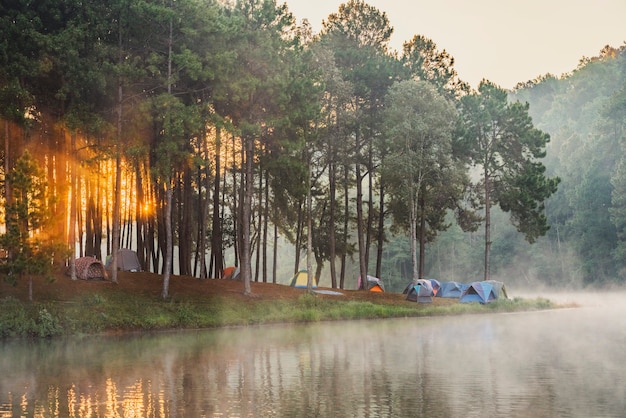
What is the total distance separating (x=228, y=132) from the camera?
46.5 metres

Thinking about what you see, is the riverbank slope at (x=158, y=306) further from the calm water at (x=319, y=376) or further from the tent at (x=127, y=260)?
the tent at (x=127, y=260)

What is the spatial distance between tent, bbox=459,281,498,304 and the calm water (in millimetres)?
27313

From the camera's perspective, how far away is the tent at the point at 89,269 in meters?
44.3

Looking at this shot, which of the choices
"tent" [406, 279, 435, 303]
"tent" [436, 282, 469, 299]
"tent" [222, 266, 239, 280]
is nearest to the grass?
"tent" [406, 279, 435, 303]

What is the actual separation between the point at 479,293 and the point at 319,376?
44.5 m

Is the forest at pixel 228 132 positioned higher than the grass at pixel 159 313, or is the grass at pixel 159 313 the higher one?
the forest at pixel 228 132

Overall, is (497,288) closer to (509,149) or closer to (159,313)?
(509,149)

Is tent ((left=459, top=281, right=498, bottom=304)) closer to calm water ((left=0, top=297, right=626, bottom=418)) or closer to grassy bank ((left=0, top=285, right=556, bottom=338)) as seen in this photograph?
grassy bank ((left=0, top=285, right=556, bottom=338))

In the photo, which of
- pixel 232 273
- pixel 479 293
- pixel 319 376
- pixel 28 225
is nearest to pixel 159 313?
pixel 28 225

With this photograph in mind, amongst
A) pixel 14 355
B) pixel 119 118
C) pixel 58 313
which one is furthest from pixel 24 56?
pixel 14 355

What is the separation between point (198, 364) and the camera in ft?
75.8

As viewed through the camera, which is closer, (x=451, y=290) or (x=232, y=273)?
(x=232, y=273)

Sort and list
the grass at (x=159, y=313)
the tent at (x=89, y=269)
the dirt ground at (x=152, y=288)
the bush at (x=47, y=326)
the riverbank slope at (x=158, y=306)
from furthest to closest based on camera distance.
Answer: the tent at (x=89, y=269) → the dirt ground at (x=152, y=288) → the riverbank slope at (x=158, y=306) → the grass at (x=159, y=313) → the bush at (x=47, y=326)

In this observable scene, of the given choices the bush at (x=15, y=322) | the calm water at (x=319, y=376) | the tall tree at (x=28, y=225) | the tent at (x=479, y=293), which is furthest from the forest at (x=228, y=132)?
the calm water at (x=319, y=376)
